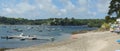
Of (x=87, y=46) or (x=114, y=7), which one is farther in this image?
(x=114, y=7)

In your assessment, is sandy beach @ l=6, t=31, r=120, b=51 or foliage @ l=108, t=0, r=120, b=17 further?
foliage @ l=108, t=0, r=120, b=17

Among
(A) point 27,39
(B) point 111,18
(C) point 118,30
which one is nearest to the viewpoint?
(C) point 118,30

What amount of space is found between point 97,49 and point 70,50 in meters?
2.79

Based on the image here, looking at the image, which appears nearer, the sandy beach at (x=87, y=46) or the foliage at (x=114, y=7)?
the sandy beach at (x=87, y=46)

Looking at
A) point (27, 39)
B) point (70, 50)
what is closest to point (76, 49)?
point (70, 50)

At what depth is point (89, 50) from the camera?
3080cm

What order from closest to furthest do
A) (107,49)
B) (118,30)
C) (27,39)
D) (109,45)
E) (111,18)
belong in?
(107,49), (109,45), (118,30), (27,39), (111,18)

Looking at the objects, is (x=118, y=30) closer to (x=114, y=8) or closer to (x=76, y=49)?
(x=76, y=49)

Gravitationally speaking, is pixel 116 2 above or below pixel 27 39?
above

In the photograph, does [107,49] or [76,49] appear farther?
[76,49]

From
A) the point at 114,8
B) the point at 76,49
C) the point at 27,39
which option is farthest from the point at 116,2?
the point at 76,49

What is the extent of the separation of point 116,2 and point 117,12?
7.21ft

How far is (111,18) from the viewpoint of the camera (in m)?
76.6

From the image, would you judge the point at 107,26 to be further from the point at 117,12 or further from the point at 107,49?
the point at 107,49
